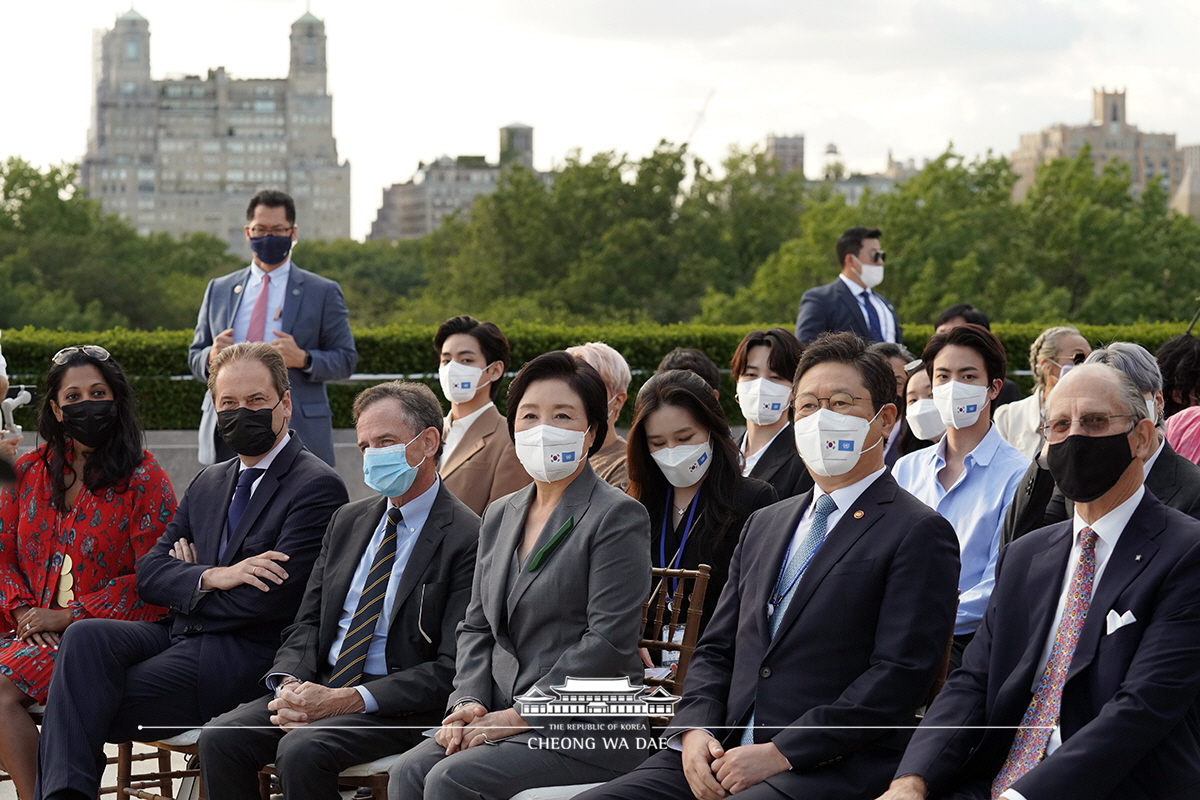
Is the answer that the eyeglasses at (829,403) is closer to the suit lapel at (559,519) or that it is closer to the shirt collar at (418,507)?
the suit lapel at (559,519)

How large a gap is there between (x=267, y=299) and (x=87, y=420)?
82.2 inches

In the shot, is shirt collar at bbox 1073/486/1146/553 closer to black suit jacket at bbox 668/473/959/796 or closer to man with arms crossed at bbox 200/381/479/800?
black suit jacket at bbox 668/473/959/796

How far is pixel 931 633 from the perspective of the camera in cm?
362

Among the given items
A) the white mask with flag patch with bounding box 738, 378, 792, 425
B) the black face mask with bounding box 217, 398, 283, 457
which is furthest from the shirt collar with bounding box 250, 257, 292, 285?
the white mask with flag patch with bounding box 738, 378, 792, 425

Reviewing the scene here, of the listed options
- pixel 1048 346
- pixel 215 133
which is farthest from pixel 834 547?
pixel 215 133

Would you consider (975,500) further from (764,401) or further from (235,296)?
(235,296)

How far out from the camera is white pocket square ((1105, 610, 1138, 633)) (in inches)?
128

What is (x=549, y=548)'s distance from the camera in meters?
4.24

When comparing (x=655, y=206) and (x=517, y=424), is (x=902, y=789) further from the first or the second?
(x=655, y=206)

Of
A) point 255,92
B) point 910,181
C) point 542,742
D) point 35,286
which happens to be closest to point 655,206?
point 910,181

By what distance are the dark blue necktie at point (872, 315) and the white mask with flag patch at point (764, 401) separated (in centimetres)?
283

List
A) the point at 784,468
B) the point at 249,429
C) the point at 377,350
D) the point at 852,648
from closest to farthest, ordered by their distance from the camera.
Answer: the point at 852,648, the point at 249,429, the point at 784,468, the point at 377,350

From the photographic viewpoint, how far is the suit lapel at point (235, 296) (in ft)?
24.0

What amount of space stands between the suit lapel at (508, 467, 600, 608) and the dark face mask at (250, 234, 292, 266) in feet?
11.1
